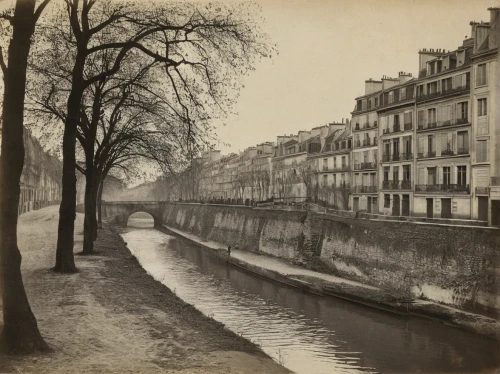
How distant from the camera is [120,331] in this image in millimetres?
11625

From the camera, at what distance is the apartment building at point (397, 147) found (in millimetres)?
39750

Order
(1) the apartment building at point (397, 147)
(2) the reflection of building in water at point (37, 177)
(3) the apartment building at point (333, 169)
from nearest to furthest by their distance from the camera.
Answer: (2) the reflection of building in water at point (37, 177), (1) the apartment building at point (397, 147), (3) the apartment building at point (333, 169)

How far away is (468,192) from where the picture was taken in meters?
31.7

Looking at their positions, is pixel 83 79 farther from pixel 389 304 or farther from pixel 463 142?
pixel 463 142

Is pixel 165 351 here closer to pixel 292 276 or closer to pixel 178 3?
pixel 178 3

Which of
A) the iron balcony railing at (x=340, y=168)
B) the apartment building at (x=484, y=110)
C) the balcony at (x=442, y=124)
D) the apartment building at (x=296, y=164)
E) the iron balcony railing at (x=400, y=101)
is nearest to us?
the apartment building at (x=484, y=110)

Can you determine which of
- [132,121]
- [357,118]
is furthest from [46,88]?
[357,118]

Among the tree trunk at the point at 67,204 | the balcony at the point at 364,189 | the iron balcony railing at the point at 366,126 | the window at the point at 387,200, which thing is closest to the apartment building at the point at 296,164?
the balcony at the point at 364,189

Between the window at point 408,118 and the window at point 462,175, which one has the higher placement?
the window at point 408,118

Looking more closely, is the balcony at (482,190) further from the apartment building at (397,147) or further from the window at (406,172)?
the window at (406,172)

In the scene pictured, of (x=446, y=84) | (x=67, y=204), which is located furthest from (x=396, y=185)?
(x=67, y=204)

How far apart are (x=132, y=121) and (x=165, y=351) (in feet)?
69.4

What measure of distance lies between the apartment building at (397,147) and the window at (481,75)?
35.8ft

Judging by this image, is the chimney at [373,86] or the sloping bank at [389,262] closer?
the sloping bank at [389,262]
